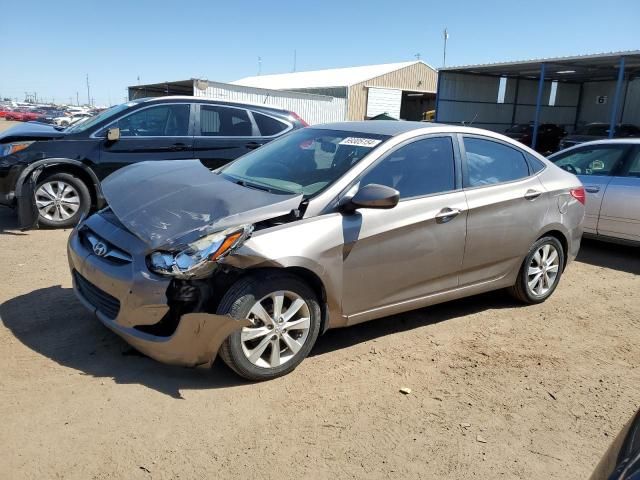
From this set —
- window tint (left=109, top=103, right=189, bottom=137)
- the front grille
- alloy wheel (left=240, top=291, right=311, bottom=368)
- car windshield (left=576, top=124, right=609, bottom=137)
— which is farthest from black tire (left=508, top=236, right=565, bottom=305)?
car windshield (left=576, top=124, right=609, bottom=137)

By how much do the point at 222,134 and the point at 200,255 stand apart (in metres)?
5.23

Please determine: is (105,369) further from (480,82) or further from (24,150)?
(480,82)

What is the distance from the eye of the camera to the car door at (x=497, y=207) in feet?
14.4

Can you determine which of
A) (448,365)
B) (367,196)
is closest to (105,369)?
(367,196)

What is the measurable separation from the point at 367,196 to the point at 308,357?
1.25 metres

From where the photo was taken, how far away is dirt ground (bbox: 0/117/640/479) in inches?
108

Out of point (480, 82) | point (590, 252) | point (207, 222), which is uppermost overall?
point (480, 82)

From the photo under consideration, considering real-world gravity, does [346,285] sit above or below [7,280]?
above

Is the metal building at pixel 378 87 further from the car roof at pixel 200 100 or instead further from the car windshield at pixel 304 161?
the car windshield at pixel 304 161

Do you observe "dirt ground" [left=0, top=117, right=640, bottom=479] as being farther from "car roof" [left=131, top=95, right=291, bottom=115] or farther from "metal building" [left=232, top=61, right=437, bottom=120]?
"metal building" [left=232, top=61, right=437, bottom=120]

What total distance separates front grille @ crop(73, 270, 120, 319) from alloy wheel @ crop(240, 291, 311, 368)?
2.80 ft

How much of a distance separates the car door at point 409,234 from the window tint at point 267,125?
4366 millimetres

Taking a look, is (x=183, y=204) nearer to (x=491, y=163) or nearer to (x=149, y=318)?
(x=149, y=318)

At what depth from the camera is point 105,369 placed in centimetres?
351
